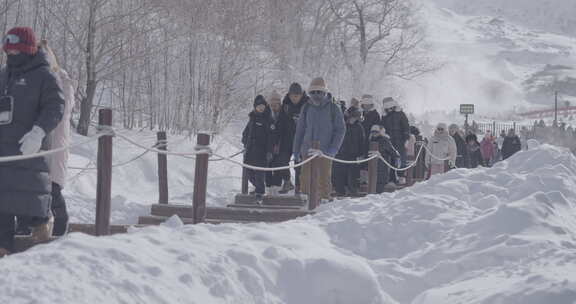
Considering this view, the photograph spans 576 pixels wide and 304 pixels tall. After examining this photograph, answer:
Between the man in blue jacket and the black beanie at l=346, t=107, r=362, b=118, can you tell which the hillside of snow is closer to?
the black beanie at l=346, t=107, r=362, b=118

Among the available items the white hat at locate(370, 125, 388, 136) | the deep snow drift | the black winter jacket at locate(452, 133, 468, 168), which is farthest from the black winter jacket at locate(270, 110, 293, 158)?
the black winter jacket at locate(452, 133, 468, 168)

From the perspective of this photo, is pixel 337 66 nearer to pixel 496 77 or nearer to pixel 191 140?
pixel 191 140

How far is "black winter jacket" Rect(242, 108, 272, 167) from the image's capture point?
32.7 ft

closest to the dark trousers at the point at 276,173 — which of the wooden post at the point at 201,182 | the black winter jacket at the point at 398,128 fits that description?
the black winter jacket at the point at 398,128

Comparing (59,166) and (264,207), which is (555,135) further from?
(59,166)

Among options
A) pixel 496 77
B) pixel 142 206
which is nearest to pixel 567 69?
pixel 496 77

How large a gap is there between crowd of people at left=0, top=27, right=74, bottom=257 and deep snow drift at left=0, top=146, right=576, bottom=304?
0.84 meters

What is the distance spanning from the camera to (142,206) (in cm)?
1066

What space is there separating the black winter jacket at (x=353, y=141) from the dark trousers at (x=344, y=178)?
0.55 feet

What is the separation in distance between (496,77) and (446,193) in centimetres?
14313

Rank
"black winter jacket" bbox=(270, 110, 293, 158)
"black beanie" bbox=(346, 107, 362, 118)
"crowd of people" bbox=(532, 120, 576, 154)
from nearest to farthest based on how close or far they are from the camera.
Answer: "black winter jacket" bbox=(270, 110, 293, 158) → "black beanie" bbox=(346, 107, 362, 118) → "crowd of people" bbox=(532, 120, 576, 154)

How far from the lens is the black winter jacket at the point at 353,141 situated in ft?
37.4

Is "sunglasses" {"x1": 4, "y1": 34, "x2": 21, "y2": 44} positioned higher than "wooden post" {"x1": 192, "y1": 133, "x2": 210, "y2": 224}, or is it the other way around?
"sunglasses" {"x1": 4, "y1": 34, "x2": 21, "y2": 44}

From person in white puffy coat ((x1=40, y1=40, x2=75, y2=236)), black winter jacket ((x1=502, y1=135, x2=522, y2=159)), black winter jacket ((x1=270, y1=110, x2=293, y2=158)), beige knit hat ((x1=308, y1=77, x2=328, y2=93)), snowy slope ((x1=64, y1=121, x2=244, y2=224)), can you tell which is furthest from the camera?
black winter jacket ((x1=502, y1=135, x2=522, y2=159))
